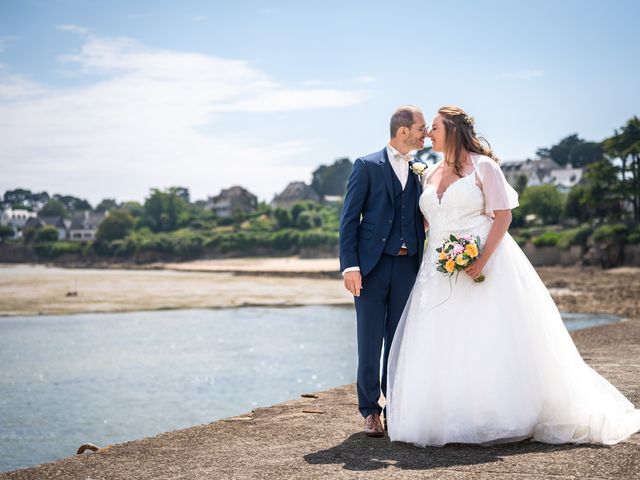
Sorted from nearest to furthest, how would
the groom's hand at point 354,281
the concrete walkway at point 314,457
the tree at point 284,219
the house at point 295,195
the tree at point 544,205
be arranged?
the concrete walkway at point 314,457, the groom's hand at point 354,281, the tree at point 544,205, the tree at point 284,219, the house at point 295,195

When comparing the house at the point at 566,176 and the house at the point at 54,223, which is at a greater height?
the house at the point at 566,176

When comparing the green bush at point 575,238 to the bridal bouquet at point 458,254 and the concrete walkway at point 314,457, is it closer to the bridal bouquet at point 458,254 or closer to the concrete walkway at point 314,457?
the concrete walkway at point 314,457

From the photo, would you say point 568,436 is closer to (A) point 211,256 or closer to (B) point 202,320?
(B) point 202,320

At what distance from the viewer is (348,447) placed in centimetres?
492

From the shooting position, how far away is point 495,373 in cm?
474

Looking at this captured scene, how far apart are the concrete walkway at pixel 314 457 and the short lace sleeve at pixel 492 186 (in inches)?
58.9

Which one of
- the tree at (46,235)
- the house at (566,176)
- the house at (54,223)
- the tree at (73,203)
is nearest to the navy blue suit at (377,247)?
the tree at (46,235)

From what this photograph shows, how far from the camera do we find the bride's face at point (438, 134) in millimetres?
5094

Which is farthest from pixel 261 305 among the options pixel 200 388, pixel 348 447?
pixel 348 447

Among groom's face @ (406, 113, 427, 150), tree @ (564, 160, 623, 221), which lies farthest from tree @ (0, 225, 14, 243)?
groom's face @ (406, 113, 427, 150)

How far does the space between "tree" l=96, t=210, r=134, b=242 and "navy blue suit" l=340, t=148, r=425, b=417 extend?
82.7 m

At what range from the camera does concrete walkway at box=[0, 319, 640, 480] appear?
4.07m

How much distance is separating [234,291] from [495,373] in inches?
1468

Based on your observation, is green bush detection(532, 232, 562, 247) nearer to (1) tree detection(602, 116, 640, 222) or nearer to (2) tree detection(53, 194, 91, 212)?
(1) tree detection(602, 116, 640, 222)
